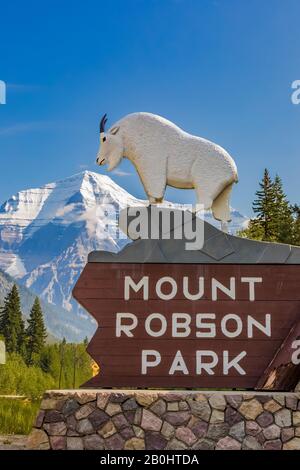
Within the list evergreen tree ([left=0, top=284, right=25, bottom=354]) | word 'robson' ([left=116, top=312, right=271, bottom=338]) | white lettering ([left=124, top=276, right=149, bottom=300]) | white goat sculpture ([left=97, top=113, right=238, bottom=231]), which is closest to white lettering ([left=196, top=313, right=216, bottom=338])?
word 'robson' ([left=116, top=312, right=271, bottom=338])

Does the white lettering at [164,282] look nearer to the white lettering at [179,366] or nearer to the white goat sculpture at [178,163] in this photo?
the white lettering at [179,366]

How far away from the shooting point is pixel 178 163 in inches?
328

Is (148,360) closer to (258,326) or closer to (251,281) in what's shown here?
(258,326)

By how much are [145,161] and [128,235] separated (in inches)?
40.2

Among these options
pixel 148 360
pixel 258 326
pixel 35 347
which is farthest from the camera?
pixel 35 347

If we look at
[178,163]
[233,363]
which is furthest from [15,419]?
[178,163]

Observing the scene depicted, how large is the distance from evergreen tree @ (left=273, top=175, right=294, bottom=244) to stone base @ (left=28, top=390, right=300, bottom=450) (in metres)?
18.4

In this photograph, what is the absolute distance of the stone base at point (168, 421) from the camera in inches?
279

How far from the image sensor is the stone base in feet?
23.2

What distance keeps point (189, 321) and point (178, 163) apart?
203cm

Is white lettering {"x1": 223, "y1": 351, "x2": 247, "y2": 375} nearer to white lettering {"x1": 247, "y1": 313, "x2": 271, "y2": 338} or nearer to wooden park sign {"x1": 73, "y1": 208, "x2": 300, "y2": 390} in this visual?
wooden park sign {"x1": 73, "y1": 208, "x2": 300, "y2": 390}

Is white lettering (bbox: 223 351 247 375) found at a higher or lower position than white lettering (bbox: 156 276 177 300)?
lower

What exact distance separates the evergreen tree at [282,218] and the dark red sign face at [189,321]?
1760 centimetres
